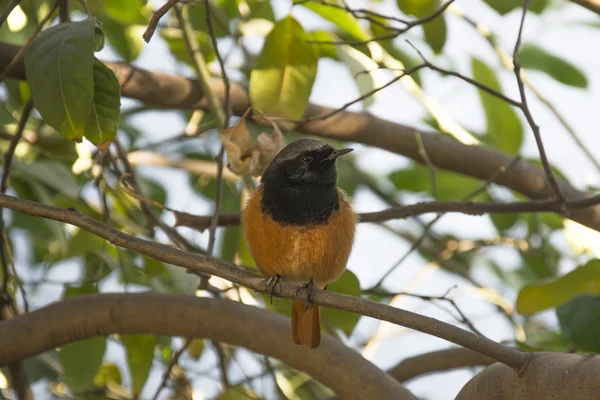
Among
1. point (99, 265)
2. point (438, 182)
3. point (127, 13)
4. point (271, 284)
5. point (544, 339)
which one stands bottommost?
point (544, 339)

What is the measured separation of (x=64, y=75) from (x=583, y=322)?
2054 millimetres

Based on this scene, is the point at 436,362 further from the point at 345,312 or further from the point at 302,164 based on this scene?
the point at 302,164

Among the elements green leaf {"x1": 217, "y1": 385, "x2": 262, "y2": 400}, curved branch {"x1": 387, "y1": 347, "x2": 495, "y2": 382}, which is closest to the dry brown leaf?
green leaf {"x1": 217, "y1": 385, "x2": 262, "y2": 400}

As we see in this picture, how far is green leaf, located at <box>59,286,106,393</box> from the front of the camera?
3498 millimetres

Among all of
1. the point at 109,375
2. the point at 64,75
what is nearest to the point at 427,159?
the point at 64,75

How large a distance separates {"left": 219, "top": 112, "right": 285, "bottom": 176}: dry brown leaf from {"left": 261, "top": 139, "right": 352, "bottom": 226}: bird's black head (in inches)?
4.3

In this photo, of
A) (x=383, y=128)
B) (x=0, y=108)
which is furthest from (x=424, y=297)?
(x=0, y=108)

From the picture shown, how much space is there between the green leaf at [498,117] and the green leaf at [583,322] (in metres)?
1.61

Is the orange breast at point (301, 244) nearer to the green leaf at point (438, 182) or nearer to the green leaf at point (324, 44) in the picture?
the green leaf at point (324, 44)

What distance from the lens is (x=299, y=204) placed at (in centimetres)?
355

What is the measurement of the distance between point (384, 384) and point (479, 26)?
2.16m

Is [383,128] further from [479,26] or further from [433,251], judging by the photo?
[433,251]

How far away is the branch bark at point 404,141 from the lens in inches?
156

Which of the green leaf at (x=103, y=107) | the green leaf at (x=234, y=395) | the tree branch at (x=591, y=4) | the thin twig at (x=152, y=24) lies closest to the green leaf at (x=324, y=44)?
the tree branch at (x=591, y=4)
